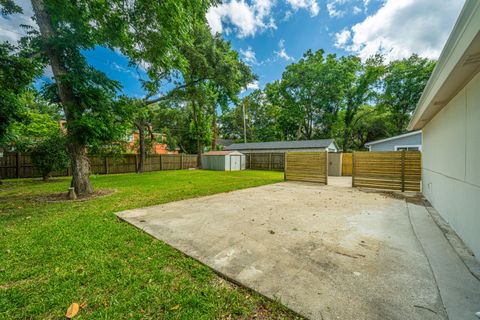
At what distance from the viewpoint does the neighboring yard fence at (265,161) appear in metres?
17.5

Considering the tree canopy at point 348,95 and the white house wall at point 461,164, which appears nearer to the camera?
the white house wall at point 461,164

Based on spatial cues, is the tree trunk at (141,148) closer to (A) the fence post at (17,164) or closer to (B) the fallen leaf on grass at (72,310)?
(A) the fence post at (17,164)

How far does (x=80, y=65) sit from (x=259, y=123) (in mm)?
26247

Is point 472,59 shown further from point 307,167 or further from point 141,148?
point 141,148

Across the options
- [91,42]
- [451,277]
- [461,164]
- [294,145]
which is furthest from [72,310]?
[294,145]

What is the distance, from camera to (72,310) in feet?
5.17

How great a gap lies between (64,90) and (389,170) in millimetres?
11802

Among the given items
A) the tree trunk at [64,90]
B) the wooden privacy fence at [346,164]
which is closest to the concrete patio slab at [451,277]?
the tree trunk at [64,90]

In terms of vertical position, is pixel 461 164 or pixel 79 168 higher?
pixel 461 164

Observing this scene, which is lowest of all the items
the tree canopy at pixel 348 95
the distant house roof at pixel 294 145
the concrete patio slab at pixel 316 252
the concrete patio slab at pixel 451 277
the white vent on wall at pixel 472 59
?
the concrete patio slab at pixel 316 252

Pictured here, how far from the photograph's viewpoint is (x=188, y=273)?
2100mm

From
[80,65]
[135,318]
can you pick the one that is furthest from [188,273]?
[80,65]

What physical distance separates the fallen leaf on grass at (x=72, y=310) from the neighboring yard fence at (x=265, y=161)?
16558mm

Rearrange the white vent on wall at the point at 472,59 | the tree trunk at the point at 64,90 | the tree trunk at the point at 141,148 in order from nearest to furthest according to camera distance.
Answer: the white vent on wall at the point at 472,59 → the tree trunk at the point at 64,90 → the tree trunk at the point at 141,148
